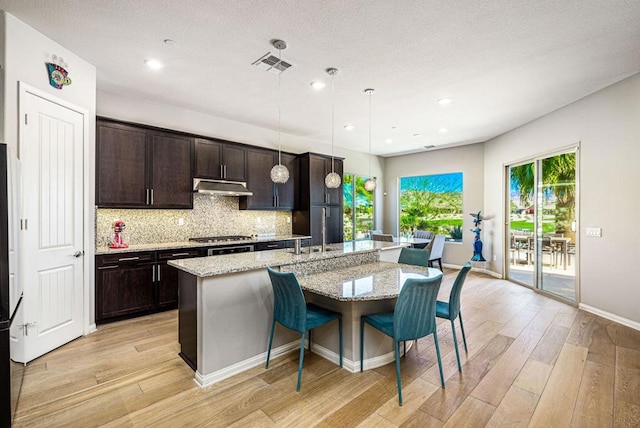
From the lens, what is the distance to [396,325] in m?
2.22

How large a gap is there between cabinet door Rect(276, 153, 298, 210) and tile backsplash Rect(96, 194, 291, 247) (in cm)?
34

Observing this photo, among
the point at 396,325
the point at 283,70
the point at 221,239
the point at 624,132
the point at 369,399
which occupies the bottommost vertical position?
the point at 369,399

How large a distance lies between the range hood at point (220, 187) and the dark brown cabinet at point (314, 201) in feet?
4.10

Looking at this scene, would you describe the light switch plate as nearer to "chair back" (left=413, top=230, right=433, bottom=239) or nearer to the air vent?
"chair back" (left=413, top=230, right=433, bottom=239)

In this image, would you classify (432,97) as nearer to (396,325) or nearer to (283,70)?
(283,70)

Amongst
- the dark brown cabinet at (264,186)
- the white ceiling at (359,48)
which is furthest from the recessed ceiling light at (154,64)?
the dark brown cabinet at (264,186)

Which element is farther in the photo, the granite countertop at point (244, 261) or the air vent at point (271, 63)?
the air vent at point (271, 63)

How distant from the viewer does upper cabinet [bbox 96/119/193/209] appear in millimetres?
3840

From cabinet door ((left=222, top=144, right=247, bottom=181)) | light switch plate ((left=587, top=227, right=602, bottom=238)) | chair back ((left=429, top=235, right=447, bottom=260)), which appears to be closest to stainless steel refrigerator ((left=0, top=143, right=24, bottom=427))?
cabinet door ((left=222, top=144, right=247, bottom=181))

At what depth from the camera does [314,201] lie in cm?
603

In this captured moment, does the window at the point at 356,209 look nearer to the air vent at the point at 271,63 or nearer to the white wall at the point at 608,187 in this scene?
the white wall at the point at 608,187

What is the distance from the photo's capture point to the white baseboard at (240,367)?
94.8 inches

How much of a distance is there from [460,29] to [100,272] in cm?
451

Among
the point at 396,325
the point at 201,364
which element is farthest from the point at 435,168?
the point at 201,364
